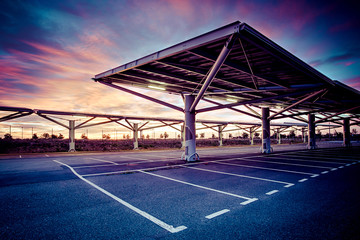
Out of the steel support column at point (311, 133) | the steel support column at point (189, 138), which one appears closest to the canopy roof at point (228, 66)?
the steel support column at point (189, 138)

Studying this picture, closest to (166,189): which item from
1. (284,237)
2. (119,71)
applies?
(284,237)

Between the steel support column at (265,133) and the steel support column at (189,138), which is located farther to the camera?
the steel support column at (265,133)

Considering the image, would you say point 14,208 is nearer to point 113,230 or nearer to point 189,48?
point 113,230

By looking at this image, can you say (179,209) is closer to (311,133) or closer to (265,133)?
(265,133)

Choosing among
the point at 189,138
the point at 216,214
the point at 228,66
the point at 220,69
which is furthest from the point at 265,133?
the point at 216,214

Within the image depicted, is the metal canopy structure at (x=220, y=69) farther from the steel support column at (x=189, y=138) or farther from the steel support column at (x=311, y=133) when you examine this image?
the steel support column at (x=311, y=133)

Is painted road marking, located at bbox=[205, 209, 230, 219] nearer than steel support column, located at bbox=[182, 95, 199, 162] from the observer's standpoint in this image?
Yes

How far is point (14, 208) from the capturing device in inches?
165

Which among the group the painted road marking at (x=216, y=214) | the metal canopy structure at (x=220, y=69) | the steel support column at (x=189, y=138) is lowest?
the painted road marking at (x=216, y=214)

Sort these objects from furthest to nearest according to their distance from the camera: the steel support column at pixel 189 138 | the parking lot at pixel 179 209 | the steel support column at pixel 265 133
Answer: the steel support column at pixel 265 133 → the steel support column at pixel 189 138 → the parking lot at pixel 179 209

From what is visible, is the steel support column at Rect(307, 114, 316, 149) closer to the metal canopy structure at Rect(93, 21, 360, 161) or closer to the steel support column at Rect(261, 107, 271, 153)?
the steel support column at Rect(261, 107, 271, 153)

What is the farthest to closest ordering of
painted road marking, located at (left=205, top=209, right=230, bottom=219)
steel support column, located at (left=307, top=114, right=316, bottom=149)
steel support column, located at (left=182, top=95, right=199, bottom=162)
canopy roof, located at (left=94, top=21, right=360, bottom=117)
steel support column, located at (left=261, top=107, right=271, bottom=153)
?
steel support column, located at (left=307, top=114, right=316, bottom=149) < steel support column, located at (left=261, top=107, right=271, bottom=153) < steel support column, located at (left=182, top=95, right=199, bottom=162) < canopy roof, located at (left=94, top=21, right=360, bottom=117) < painted road marking, located at (left=205, top=209, right=230, bottom=219)

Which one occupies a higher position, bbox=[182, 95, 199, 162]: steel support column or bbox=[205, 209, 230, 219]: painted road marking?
bbox=[182, 95, 199, 162]: steel support column

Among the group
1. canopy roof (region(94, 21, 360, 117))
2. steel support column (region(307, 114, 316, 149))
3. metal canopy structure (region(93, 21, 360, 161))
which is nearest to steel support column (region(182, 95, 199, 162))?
metal canopy structure (region(93, 21, 360, 161))
